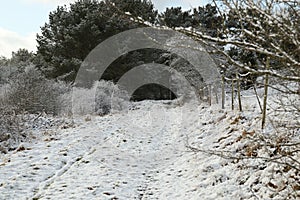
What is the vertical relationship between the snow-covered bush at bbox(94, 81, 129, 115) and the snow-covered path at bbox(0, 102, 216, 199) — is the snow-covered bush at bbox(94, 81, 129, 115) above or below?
above

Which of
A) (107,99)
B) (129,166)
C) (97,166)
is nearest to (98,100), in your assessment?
(107,99)

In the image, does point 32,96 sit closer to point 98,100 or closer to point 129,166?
point 98,100

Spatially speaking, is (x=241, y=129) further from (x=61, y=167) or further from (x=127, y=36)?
(x=127, y=36)

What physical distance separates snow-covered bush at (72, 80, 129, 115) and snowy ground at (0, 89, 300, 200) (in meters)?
4.25

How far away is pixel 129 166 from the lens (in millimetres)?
7066

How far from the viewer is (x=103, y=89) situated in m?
17.5

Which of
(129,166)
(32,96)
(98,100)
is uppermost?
(32,96)

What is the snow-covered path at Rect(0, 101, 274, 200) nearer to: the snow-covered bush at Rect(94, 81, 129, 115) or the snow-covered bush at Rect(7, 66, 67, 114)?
the snow-covered bush at Rect(7, 66, 67, 114)

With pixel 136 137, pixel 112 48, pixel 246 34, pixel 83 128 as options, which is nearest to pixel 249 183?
pixel 246 34

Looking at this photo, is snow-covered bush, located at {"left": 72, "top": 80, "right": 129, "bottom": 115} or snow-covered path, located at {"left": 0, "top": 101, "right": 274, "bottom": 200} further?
snow-covered bush, located at {"left": 72, "top": 80, "right": 129, "bottom": 115}

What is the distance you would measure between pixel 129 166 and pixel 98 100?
972 cm

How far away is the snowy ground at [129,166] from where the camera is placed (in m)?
5.16

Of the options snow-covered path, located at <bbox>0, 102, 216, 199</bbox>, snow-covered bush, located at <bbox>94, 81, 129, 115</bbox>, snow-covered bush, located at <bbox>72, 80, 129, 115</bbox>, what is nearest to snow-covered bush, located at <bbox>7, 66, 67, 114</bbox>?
snow-covered bush, located at <bbox>72, 80, 129, 115</bbox>

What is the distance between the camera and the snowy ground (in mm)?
5164
